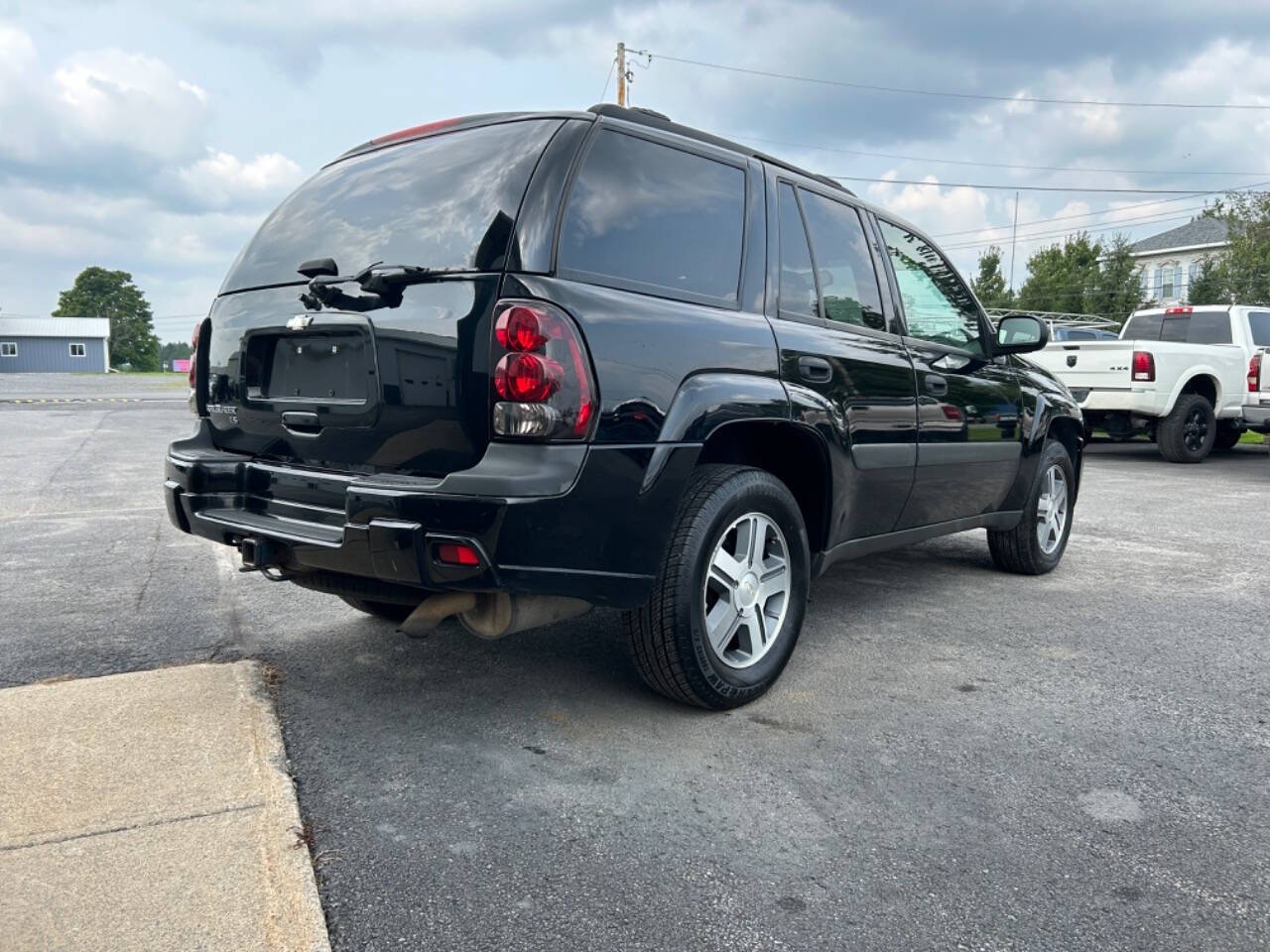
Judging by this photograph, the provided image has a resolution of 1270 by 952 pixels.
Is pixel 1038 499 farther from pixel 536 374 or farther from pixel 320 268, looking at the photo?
pixel 320 268

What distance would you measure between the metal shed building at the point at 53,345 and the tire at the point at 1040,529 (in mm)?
82148

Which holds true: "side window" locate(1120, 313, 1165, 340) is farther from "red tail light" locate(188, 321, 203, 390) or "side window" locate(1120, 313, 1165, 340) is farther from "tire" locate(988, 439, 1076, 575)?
"red tail light" locate(188, 321, 203, 390)

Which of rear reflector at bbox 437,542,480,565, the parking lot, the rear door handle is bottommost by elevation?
the parking lot

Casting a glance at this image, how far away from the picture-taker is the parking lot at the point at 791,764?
217 centimetres

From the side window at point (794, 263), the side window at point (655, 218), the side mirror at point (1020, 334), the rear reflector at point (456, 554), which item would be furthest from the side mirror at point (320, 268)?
the side mirror at point (1020, 334)

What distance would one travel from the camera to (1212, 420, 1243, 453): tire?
43.1 ft

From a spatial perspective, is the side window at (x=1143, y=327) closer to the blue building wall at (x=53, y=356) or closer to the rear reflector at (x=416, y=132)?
the rear reflector at (x=416, y=132)

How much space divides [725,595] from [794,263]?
1.25 meters

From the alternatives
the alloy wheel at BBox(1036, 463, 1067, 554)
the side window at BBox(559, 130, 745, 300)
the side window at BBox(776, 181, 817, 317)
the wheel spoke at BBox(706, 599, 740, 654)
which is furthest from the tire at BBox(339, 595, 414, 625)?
the alloy wheel at BBox(1036, 463, 1067, 554)

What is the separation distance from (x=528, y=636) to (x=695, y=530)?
1.32 meters

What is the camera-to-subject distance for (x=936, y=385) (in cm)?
436

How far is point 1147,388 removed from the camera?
11703mm

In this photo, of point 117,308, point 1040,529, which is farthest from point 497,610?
point 117,308

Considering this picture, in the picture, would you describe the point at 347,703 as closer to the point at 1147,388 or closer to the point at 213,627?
the point at 213,627
